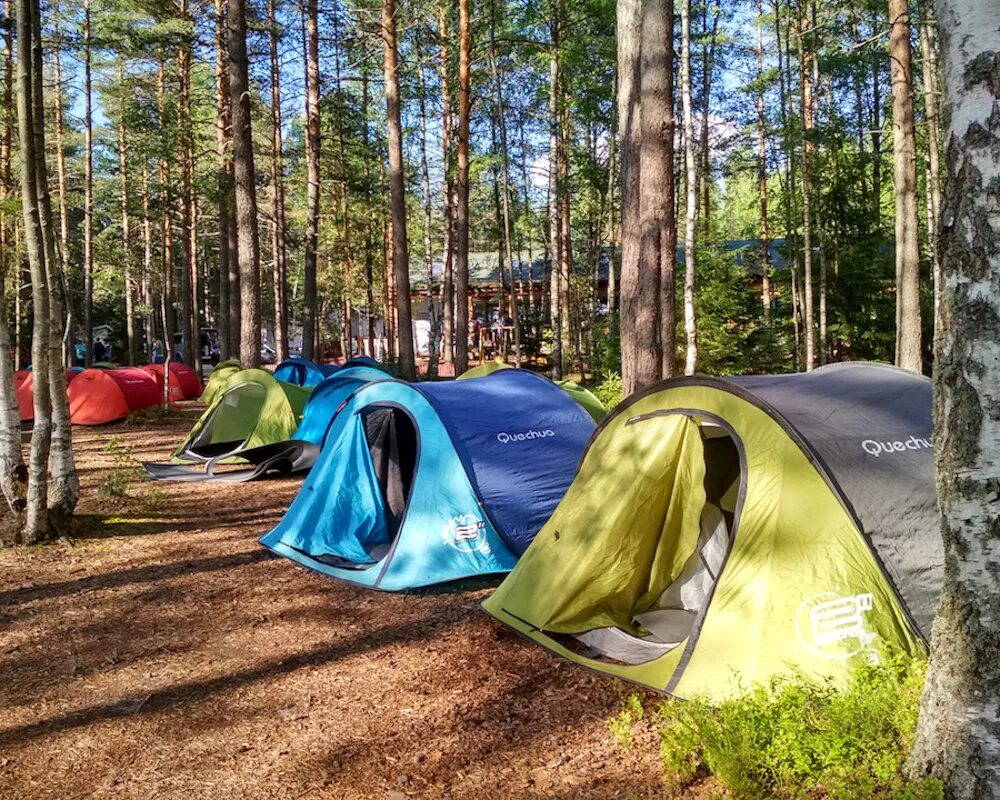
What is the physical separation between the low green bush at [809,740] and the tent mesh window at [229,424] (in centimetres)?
909

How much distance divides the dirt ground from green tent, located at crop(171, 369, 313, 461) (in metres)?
4.54

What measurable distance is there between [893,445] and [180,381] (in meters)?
18.1

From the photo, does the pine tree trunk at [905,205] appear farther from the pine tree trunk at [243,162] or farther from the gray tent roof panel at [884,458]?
the pine tree trunk at [243,162]

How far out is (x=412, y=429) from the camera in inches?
263

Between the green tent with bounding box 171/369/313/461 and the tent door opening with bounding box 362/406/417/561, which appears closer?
the tent door opening with bounding box 362/406/417/561

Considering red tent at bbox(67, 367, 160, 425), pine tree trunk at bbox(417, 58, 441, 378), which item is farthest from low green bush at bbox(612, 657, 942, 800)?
pine tree trunk at bbox(417, 58, 441, 378)

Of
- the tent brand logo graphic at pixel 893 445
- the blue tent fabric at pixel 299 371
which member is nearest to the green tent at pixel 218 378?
the blue tent fabric at pixel 299 371

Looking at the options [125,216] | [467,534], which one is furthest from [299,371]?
[125,216]

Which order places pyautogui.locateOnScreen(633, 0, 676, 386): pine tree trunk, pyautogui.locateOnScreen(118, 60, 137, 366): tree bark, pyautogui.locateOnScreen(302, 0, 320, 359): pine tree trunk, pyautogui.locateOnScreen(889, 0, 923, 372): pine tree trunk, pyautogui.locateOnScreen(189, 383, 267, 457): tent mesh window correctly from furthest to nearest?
pyautogui.locateOnScreen(118, 60, 137, 366): tree bark → pyautogui.locateOnScreen(302, 0, 320, 359): pine tree trunk → pyautogui.locateOnScreen(889, 0, 923, 372): pine tree trunk → pyautogui.locateOnScreen(189, 383, 267, 457): tent mesh window → pyautogui.locateOnScreen(633, 0, 676, 386): pine tree trunk

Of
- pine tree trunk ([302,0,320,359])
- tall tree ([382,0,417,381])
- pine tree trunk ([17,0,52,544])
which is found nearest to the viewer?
pine tree trunk ([17,0,52,544])

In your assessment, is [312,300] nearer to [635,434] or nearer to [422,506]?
[422,506]

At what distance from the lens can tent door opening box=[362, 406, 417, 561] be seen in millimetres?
6492

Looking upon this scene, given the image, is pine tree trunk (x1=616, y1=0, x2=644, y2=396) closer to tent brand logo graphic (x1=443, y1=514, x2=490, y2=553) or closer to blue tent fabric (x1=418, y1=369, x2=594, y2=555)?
blue tent fabric (x1=418, y1=369, x2=594, y2=555)

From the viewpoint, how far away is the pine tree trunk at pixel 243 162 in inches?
513
